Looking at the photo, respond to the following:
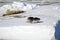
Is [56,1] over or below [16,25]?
over

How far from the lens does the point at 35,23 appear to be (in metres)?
1.34

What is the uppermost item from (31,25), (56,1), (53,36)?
(56,1)

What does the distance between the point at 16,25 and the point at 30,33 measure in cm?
18

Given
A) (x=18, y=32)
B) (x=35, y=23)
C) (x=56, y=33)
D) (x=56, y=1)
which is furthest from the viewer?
(x=56, y=1)

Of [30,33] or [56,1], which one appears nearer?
[30,33]

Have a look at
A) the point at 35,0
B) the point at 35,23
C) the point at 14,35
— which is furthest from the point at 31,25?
the point at 35,0

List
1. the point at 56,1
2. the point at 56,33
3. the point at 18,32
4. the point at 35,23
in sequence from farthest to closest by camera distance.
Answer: the point at 56,1 → the point at 35,23 → the point at 18,32 → the point at 56,33


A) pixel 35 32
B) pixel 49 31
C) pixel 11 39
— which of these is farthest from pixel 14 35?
pixel 49 31

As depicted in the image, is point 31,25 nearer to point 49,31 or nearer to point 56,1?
point 49,31

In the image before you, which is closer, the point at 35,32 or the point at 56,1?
the point at 35,32

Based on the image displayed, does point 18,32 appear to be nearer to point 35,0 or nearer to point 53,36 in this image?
point 53,36

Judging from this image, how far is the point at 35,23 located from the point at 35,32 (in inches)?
6.9

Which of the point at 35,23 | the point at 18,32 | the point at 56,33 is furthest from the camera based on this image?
the point at 35,23

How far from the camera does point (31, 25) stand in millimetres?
1280
